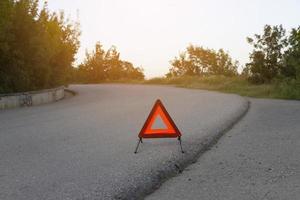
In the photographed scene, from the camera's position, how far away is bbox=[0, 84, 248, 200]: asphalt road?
21.1 feet

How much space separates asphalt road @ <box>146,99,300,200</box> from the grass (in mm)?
12021

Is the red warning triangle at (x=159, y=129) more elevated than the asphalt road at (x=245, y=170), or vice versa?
the red warning triangle at (x=159, y=129)

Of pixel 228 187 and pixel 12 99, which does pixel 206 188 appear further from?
pixel 12 99

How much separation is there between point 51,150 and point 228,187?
424 centimetres

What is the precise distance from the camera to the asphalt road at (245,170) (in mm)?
6270

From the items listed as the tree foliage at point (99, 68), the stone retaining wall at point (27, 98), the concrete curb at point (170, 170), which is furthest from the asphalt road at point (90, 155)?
the tree foliage at point (99, 68)

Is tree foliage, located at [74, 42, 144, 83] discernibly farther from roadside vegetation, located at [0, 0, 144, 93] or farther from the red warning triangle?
the red warning triangle

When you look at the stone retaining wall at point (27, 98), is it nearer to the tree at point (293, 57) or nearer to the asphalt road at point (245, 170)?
the asphalt road at point (245, 170)

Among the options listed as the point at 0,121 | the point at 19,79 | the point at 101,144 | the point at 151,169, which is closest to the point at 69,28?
the point at 19,79

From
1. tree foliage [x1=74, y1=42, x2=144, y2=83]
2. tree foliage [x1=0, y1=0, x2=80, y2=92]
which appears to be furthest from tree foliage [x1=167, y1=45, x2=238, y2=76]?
tree foliage [x1=0, y1=0, x2=80, y2=92]

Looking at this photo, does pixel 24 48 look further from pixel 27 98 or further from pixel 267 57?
pixel 267 57

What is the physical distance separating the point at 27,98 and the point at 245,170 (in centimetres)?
1578

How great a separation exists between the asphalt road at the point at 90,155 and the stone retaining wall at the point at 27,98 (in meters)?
4.85

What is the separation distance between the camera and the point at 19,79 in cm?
2241
